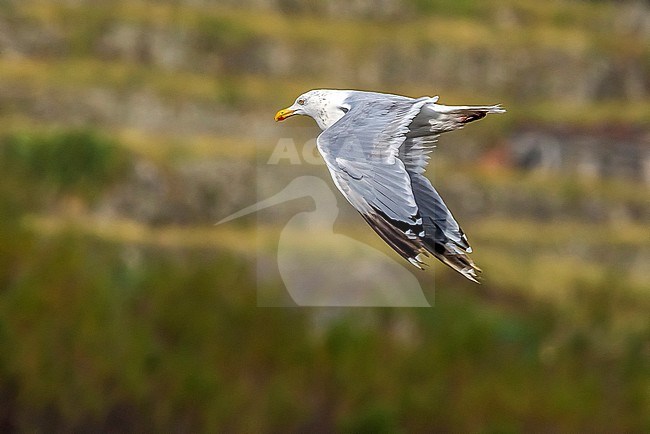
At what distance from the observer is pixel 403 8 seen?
15.0 meters

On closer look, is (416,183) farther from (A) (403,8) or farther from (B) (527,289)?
(A) (403,8)

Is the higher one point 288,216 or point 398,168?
point 398,168

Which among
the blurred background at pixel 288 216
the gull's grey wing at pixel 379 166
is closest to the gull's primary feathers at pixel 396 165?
the gull's grey wing at pixel 379 166

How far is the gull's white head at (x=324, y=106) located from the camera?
4.25 meters

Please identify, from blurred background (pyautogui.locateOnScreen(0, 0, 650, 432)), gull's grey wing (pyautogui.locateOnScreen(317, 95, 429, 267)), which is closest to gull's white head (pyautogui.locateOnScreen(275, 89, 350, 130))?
gull's grey wing (pyautogui.locateOnScreen(317, 95, 429, 267))

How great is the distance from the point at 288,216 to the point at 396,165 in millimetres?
7746

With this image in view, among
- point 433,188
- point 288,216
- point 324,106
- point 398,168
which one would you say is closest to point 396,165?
point 398,168

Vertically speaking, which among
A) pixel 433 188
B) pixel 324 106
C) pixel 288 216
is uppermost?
pixel 324 106

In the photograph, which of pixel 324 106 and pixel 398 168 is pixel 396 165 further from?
pixel 324 106

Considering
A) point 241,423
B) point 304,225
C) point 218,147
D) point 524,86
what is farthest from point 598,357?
point 524,86

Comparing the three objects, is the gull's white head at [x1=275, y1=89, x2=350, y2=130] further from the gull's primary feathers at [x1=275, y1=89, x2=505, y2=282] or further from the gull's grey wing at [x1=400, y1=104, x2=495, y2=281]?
the gull's grey wing at [x1=400, y1=104, x2=495, y2=281]

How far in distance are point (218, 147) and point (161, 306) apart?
9.93 ft

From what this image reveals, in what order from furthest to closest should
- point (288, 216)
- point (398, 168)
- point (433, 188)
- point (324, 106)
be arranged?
point (288, 216) → point (324, 106) → point (433, 188) → point (398, 168)

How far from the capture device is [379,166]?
362 centimetres
